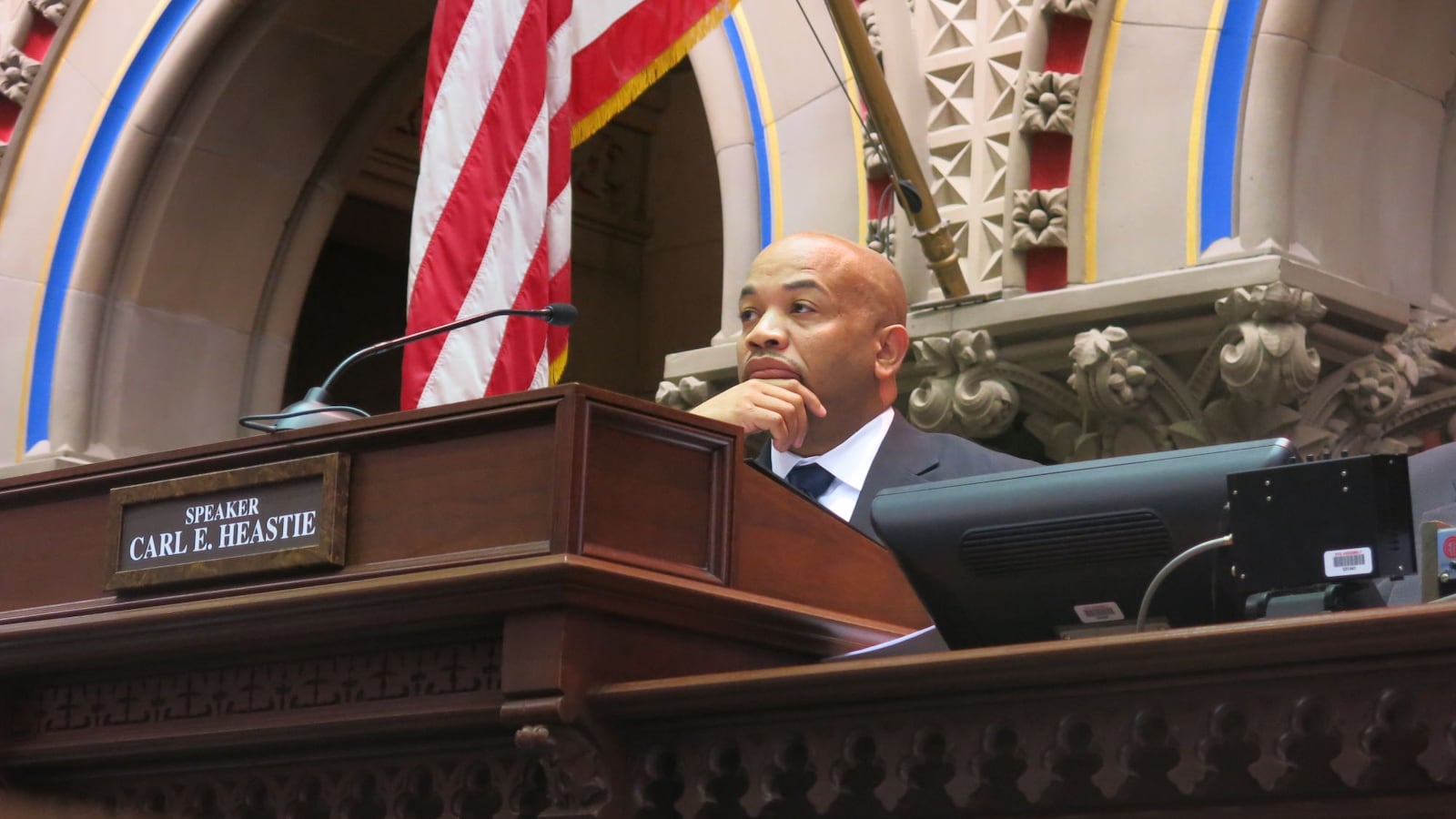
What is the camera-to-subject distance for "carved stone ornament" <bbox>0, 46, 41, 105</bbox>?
7359 millimetres

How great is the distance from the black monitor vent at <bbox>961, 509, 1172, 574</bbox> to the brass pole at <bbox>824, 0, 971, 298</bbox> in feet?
10.1

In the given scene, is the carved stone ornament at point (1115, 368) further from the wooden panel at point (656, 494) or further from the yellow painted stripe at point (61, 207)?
the yellow painted stripe at point (61, 207)

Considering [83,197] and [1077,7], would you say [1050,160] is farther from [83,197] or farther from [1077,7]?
[83,197]

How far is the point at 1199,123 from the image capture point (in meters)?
4.98

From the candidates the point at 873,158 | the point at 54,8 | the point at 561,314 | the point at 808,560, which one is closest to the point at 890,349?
the point at 561,314

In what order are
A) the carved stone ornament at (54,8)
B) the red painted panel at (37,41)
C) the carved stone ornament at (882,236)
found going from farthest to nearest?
the red painted panel at (37,41), the carved stone ornament at (54,8), the carved stone ornament at (882,236)

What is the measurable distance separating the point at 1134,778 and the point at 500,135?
11.7 ft

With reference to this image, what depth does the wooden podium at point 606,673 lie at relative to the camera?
1.75 m

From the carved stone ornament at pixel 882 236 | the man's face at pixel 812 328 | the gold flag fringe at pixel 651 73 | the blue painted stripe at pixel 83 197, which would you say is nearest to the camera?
the man's face at pixel 812 328

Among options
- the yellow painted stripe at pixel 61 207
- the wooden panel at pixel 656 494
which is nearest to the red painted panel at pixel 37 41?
the yellow painted stripe at pixel 61 207

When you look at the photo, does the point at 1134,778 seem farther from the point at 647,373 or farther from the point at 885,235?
the point at 647,373

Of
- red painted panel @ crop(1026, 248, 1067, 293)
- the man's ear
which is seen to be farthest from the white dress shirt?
red painted panel @ crop(1026, 248, 1067, 293)

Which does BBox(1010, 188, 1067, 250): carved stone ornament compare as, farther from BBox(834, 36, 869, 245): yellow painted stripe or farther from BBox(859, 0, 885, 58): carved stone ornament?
BBox(859, 0, 885, 58): carved stone ornament

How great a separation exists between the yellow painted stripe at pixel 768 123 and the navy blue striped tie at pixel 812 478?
7.06 ft
